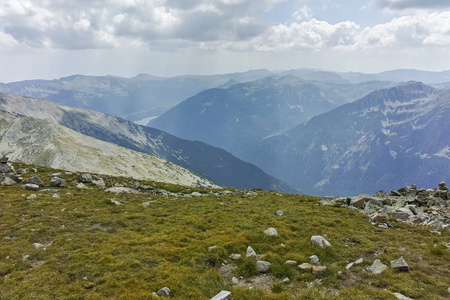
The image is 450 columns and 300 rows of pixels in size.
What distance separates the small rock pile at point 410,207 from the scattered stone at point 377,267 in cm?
1053

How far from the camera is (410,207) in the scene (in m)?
29.9

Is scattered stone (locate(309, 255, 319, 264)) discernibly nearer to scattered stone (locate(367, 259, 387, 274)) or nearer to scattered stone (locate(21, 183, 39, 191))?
scattered stone (locate(367, 259, 387, 274))

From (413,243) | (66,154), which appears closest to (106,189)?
(413,243)

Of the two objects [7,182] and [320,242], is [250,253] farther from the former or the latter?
[7,182]

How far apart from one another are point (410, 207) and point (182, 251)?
29420 millimetres

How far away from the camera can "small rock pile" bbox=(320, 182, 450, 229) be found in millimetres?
25172

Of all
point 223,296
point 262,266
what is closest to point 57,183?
point 262,266

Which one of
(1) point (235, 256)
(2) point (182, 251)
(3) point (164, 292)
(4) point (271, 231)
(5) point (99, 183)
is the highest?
(3) point (164, 292)

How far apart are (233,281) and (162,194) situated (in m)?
28.3

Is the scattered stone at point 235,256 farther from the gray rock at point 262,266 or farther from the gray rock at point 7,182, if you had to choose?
the gray rock at point 7,182

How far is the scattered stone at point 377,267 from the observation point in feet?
46.7

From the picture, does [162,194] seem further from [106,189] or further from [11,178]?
[11,178]

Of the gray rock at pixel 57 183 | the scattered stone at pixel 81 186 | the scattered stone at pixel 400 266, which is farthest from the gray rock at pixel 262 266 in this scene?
the gray rock at pixel 57 183

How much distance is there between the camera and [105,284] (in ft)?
39.9
